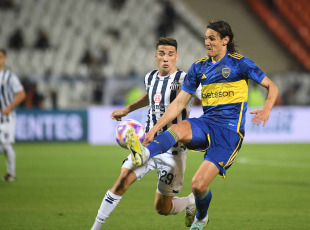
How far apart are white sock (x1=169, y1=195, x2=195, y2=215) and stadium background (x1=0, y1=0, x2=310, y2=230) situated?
257 mm

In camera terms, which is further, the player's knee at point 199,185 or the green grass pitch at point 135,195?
the green grass pitch at point 135,195

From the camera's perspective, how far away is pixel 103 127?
17531 mm

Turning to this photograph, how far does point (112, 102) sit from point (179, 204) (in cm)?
1348

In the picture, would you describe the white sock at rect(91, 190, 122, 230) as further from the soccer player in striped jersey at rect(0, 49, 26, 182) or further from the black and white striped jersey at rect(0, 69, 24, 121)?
the black and white striped jersey at rect(0, 69, 24, 121)

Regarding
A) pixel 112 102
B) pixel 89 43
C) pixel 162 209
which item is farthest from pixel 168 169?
pixel 89 43

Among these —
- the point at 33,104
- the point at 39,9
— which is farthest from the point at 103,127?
the point at 39,9

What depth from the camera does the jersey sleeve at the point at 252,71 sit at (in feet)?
16.5

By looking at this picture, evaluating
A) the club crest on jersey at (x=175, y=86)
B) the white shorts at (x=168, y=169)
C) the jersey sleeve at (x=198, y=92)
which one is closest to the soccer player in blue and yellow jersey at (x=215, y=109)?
the jersey sleeve at (x=198, y=92)

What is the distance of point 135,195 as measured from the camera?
845 cm

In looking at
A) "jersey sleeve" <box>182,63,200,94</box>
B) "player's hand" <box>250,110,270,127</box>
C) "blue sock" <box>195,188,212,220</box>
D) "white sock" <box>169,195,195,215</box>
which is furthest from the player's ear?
"white sock" <box>169,195,195,215</box>

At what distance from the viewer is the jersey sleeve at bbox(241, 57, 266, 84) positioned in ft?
16.5

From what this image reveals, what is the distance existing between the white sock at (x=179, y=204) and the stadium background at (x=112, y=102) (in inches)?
10.1

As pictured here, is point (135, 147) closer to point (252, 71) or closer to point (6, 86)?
point (252, 71)

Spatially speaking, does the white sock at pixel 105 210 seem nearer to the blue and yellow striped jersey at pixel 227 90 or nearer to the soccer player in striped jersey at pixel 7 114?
the blue and yellow striped jersey at pixel 227 90
